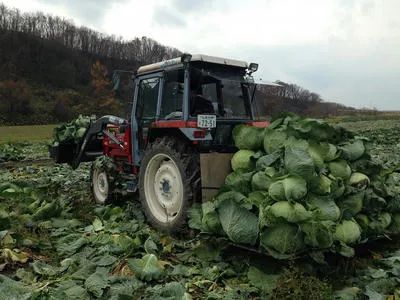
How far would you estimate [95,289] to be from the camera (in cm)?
394

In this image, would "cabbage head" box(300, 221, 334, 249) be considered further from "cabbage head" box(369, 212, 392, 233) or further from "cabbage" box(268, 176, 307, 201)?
"cabbage head" box(369, 212, 392, 233)

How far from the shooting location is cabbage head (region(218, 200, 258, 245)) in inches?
172

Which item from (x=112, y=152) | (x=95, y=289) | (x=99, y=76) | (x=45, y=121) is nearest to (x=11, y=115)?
(x=45, y=121)

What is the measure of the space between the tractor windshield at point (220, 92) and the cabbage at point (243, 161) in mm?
1208

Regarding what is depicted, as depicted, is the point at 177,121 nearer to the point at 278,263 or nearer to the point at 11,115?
the point at 278,263

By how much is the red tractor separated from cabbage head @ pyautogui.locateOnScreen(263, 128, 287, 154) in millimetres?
649

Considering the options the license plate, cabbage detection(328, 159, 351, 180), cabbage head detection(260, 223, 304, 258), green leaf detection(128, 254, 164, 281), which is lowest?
green leaf detection(128, 254, 164, 281)

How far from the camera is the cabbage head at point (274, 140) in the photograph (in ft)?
16.6

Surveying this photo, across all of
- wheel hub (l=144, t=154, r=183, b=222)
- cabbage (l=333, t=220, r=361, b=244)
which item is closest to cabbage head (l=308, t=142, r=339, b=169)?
cabbage (l=333, t=220, r=361, b=244)

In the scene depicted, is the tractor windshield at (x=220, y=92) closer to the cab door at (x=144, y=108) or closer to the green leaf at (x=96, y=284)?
the cab door at (x=144, y=108)

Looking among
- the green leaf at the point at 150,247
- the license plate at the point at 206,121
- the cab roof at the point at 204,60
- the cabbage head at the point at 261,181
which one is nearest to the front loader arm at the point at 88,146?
the cab roof at the point at 204,60

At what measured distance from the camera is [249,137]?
213 inches

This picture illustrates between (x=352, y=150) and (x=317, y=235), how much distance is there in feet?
4.98

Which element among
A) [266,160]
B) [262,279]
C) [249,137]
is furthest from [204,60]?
[262,279]
